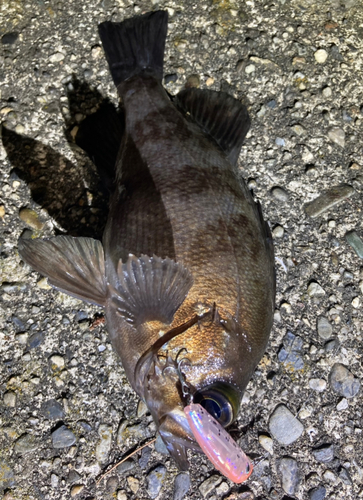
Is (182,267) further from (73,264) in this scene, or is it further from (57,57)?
(57,57)

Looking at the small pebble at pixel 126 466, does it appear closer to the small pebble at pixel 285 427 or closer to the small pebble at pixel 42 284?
the small pebble at pixel 285 427

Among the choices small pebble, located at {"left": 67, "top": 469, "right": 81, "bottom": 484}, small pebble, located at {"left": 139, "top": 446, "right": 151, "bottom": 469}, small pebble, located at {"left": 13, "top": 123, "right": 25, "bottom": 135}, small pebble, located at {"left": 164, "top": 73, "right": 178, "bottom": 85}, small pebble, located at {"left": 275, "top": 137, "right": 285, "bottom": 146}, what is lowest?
small pebble, located at {"left": 139, "top": 446, "right": 151, "bottom": 469}

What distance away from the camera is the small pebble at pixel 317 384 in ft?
9.01

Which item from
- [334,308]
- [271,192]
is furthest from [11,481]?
[271,192]

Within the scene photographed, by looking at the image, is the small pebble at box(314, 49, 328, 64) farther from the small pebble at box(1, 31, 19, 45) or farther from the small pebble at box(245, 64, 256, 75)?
the small pebble at box(1, 31, 19, 45)

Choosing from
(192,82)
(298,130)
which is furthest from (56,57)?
(298,130)

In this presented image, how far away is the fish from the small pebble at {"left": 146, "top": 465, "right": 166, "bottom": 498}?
1.90 feet

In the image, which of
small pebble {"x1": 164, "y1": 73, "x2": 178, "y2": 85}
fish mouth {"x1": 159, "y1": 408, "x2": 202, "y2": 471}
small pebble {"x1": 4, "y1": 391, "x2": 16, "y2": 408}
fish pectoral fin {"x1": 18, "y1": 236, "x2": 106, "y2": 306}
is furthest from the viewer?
small pebble {"x1": 164, "y1": 73, "x2": 178, "y2": 85}

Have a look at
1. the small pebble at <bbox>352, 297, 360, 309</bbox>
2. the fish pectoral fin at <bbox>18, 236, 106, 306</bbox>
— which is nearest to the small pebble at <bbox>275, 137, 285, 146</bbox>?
the small pebble at <bbox>352, 297, 360, 309</bbox>

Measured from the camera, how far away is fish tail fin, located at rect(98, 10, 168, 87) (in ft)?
9.55

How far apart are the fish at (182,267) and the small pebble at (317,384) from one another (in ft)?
2.07

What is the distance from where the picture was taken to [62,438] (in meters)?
2.65

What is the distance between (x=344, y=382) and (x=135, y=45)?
2.48m

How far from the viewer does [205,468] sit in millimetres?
2596
